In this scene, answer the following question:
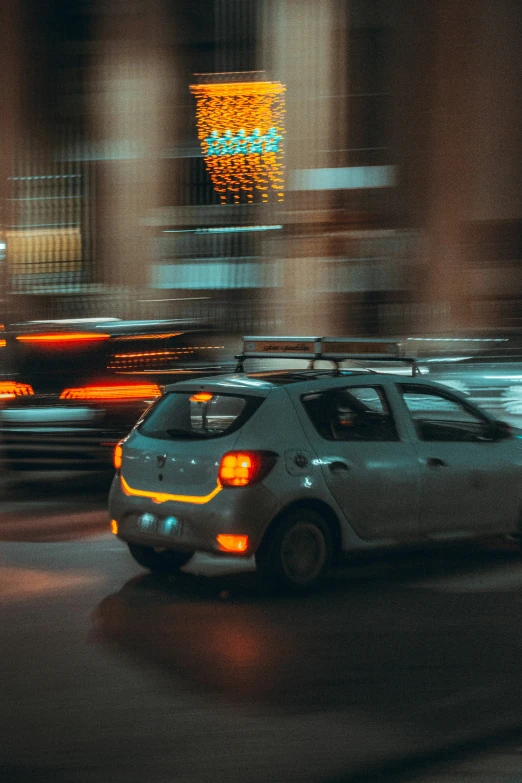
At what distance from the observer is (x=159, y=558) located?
318 inches

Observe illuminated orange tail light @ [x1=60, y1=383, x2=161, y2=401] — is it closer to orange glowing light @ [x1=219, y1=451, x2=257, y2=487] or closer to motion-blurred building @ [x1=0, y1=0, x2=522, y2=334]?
orange glowing light @ [x1=219, y1=451, x2=257, y2=487]

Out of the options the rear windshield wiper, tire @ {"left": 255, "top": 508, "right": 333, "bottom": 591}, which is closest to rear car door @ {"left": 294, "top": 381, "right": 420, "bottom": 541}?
tire @ {"left": 255, "top": 508, "right": 333, "bottom": 591}

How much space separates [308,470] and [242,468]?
0.45 metres

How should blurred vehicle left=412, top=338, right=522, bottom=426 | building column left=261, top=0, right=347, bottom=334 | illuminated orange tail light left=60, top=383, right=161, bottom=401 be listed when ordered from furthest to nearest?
1. building column left=261, top=0, right=347, bottom=334
2. blurred vehicle left=412, top=338, right=522, bottom=426
3. illuminated orange tail light left=60, top=383, right=161, bottom=401

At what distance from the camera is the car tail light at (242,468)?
283 inches

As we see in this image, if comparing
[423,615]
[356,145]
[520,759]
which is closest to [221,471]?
[423,615]

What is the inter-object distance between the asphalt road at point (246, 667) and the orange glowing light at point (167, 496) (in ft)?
1.99

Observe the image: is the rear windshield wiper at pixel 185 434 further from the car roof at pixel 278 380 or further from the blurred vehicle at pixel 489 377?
the blurred vehicle at pixel 489 377


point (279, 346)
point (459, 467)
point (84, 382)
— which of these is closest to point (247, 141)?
point (84, 382)

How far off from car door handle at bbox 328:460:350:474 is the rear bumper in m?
0.51

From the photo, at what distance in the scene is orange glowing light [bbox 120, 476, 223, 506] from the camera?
7230 mm

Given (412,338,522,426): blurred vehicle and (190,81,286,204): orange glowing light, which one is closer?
(412,338,522,426): blurred vehicle

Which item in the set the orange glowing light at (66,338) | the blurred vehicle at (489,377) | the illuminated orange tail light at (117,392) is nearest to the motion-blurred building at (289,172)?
the blurred vehicle at (489,377)

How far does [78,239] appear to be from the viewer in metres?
25.6
